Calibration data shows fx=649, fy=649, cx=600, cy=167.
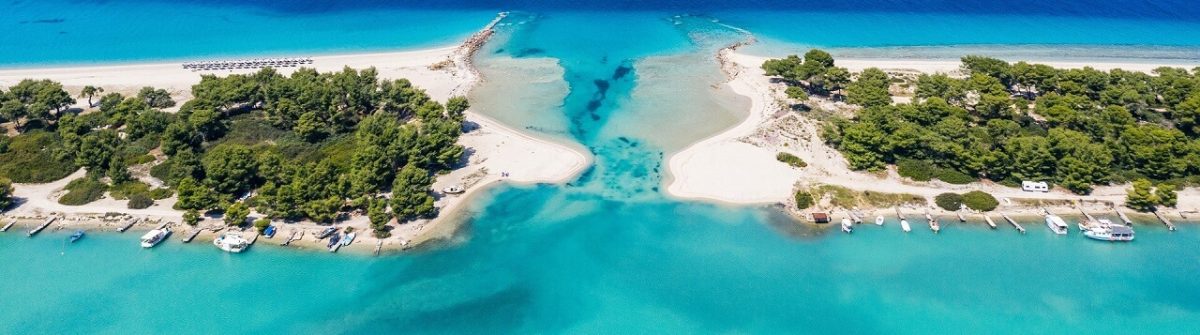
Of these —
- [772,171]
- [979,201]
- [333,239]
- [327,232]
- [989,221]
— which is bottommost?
[333,239]

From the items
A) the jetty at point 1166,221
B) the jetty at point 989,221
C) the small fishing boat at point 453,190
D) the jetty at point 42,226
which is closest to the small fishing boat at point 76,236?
the jetty at point 42,226

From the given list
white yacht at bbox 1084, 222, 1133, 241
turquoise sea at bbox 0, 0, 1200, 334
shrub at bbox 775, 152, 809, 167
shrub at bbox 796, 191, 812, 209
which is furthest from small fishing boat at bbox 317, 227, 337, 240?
white yacht at bbox 1084, 222, 1133, 241

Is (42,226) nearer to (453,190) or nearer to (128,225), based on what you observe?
(128,225)

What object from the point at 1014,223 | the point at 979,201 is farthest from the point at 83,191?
the point at 1014,223

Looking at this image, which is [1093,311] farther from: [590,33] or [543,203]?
[590,33]

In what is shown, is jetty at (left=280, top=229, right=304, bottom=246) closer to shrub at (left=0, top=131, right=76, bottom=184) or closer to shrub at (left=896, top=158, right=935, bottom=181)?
shrub at (left=0, top=131, right=76, bottom=184)

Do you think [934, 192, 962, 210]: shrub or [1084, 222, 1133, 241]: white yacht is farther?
[934, 192, 962, 210]: shrub

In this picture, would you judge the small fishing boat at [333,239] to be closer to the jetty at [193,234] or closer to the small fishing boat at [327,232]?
the small fishing boat at [327,232]
